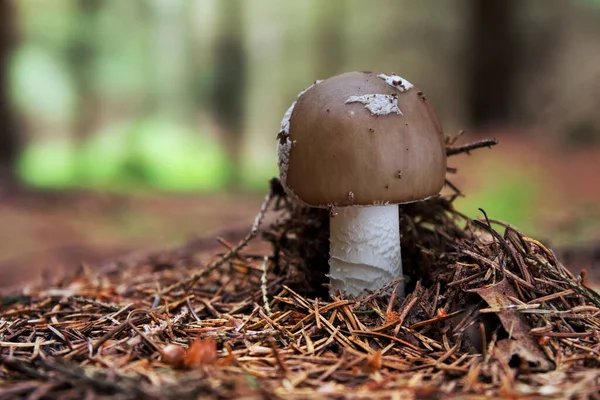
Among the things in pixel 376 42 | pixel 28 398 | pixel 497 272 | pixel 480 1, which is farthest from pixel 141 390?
pixel 376 42

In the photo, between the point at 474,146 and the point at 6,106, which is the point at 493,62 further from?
the point at 6,106

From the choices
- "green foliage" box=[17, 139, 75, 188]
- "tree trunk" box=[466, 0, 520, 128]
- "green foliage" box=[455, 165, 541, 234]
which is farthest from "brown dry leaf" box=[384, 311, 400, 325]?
"green foliage" box=[17, 139, 75, 188]

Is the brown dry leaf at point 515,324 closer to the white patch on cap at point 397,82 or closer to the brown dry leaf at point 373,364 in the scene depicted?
the brown dry leaf at point 373,364

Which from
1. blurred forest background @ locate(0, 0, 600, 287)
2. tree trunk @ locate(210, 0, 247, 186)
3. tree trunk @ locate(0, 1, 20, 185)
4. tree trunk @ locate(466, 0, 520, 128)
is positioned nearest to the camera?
blurred forest background @ locate(0, 0, 600, 287)

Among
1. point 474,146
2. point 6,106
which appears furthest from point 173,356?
point 6,106

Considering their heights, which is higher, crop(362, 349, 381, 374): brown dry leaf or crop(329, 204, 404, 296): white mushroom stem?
crop(329, 204, 404, 296): white mushroom stem

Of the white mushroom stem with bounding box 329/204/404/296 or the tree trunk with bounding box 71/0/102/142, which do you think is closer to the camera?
the white mushroom stem with bounding box 329/204/404/296

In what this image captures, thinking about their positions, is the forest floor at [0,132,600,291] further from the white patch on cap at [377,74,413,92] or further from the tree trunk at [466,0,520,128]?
the white patch on cap at [377,74,413,92]
